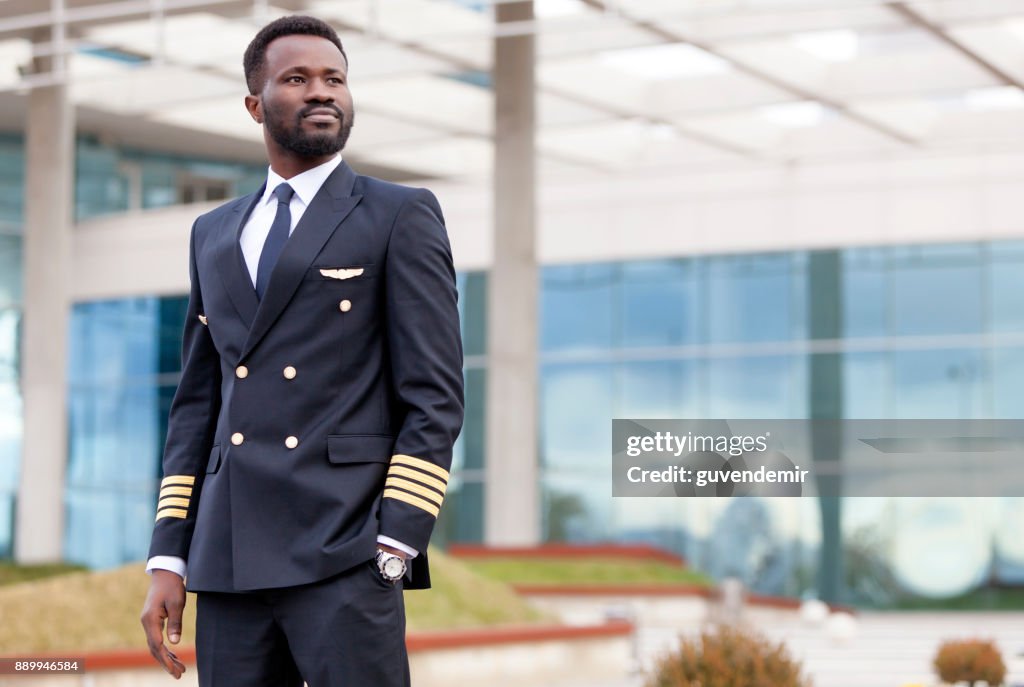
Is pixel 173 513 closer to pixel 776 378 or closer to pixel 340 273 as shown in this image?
pixel 340 273

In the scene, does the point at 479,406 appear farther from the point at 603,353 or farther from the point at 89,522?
the point at 89,522

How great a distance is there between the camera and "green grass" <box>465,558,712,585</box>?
22594 millimetres

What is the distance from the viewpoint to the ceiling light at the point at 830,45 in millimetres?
26562

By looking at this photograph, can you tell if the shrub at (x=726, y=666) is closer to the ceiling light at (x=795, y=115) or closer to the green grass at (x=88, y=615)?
the green grass at (x=88, y=615)

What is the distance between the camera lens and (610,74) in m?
28.5

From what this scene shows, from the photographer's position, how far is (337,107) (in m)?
3.63

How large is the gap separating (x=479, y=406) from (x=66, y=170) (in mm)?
10119

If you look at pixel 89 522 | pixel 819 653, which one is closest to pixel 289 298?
pixel 819 653

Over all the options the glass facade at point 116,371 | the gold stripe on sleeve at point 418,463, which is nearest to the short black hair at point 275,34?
the gold stripe on sleeve at point 418,463

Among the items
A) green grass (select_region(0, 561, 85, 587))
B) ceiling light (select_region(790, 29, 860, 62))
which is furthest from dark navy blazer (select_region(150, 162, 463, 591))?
ceiling light (select_region(790, 29, 860, 62))

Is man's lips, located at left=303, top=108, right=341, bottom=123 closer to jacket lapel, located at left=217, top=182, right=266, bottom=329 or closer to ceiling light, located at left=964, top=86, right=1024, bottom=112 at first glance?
jacket lapel, located at left=217, top=182, right=266, bottom=329

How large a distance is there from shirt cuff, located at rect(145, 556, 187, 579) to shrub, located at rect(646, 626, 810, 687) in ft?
22.1

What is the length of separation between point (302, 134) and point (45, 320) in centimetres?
2528

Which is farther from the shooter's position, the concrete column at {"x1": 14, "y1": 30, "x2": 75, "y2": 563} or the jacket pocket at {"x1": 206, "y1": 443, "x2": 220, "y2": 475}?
the concrete column at {"x1": 14, "y1": 30, "x2": 75, "y2": 563}
